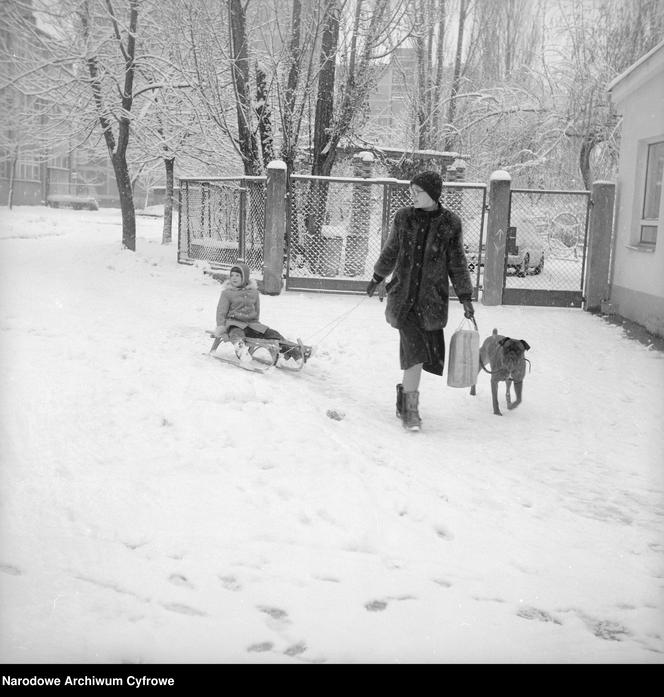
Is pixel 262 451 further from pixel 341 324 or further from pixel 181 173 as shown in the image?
pixel 181 173

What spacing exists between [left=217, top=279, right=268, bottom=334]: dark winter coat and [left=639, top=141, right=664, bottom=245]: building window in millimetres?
6721

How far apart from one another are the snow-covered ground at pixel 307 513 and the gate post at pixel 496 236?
16.7 feet

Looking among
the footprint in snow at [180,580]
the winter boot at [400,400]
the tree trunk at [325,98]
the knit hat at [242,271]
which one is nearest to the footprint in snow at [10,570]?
the footprint in snow at [180,580]

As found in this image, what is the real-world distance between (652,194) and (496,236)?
2.49 metres

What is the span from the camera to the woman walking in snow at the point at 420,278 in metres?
6.04

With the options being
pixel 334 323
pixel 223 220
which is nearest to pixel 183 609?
pixel 334 323

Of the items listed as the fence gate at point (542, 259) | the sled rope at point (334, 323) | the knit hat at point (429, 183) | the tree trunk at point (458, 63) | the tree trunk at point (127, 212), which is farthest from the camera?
the tree trunk at point (458, 63)

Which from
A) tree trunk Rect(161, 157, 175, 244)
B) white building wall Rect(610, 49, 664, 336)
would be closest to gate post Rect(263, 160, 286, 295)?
white building wall Rect(610, 49, 664, 336)

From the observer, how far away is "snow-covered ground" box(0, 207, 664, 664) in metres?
2.96

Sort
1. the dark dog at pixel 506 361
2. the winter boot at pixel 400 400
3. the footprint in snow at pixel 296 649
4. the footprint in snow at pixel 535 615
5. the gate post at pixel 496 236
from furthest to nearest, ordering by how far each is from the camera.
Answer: the gate post at pixel 496 236, the dark dog at pixel 506 361, the winter boot at pixel 400 400, the footprint in snow at pixel 535 615, the footprint in snow at pixel 296 649

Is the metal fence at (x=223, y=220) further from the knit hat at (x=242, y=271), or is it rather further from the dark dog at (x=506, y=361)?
the dark dog at (x=506, y=361)

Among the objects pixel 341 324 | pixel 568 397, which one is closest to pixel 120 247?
pixel 341 324

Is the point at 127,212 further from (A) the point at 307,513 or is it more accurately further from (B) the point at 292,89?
(A) the point at 307,513

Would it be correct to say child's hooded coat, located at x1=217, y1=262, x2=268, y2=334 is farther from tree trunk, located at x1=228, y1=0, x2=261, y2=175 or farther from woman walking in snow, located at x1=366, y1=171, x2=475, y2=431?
tree trunk, located at x1=228, y1=0, x2=261, y2=175
